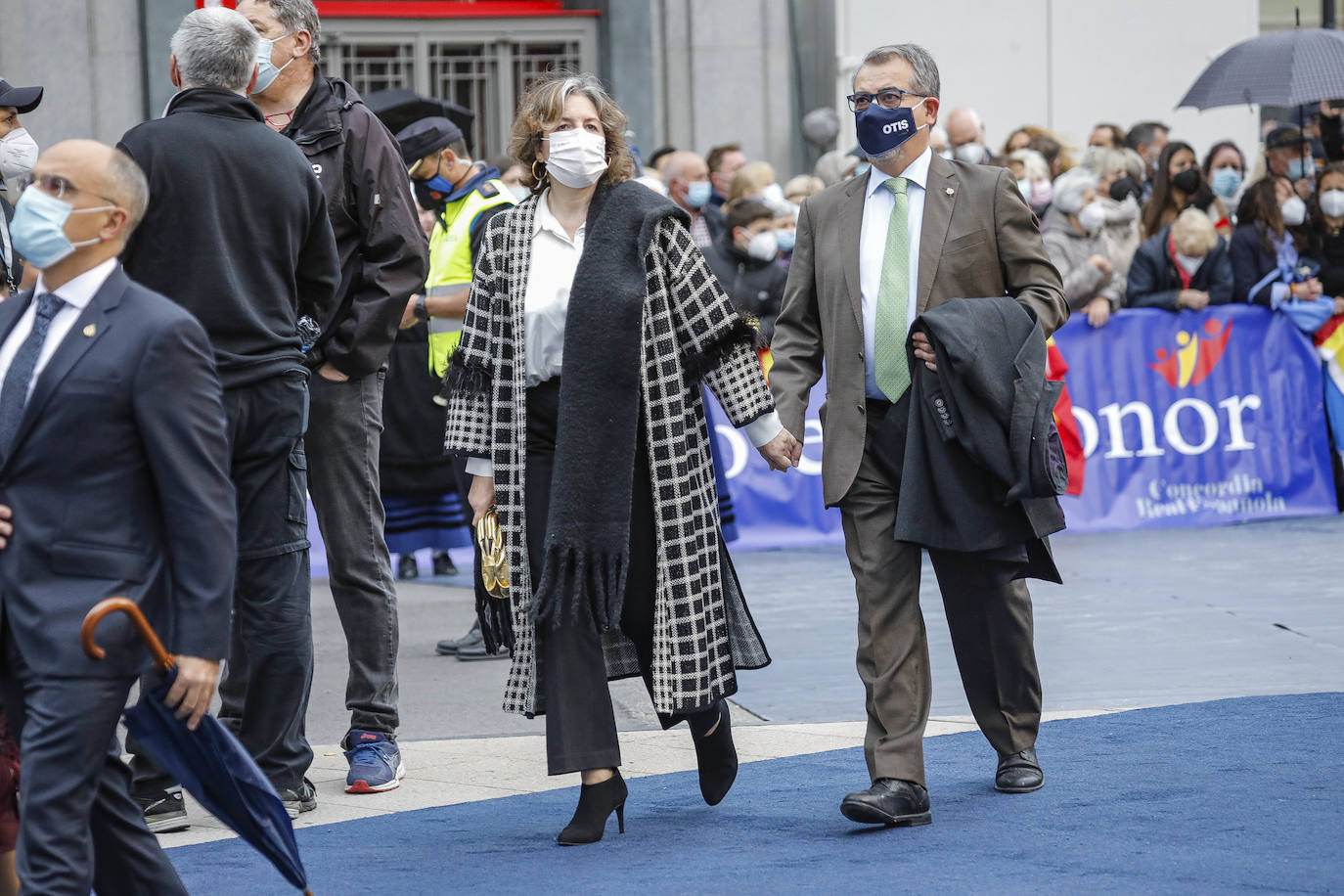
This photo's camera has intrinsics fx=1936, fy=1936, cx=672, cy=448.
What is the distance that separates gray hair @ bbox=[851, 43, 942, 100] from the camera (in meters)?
5.52

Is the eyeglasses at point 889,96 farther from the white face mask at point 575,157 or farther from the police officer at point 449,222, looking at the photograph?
the police officer at point 449,222

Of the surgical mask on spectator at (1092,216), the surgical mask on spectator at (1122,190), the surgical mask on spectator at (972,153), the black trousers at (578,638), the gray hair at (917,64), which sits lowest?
the black trousers at (578,638)

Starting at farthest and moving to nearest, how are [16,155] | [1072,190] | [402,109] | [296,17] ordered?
[1072,190], [402,109], [16,155], [296,17]

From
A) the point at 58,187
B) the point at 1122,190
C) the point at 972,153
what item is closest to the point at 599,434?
the point at 58,187

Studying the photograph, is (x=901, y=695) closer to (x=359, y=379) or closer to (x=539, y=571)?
(x=539, y=571)

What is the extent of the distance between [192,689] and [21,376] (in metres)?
0.68

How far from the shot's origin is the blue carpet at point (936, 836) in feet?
15.1

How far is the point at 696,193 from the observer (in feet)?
40.8

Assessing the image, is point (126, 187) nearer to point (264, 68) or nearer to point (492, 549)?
point (492, 549)

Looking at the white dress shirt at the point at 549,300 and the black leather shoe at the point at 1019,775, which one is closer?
the white dress shirt at the point at 549,300

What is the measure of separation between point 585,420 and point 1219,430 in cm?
751

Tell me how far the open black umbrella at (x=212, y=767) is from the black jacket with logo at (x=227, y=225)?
1560 mm

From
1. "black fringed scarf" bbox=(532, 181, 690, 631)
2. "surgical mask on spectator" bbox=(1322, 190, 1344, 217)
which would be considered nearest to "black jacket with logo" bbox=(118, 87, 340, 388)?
"black fringed scarf" bbox=(532, 181, 690, 631)

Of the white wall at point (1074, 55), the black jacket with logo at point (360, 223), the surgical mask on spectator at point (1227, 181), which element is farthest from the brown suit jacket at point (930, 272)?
the white wall at point (1074, 55)
